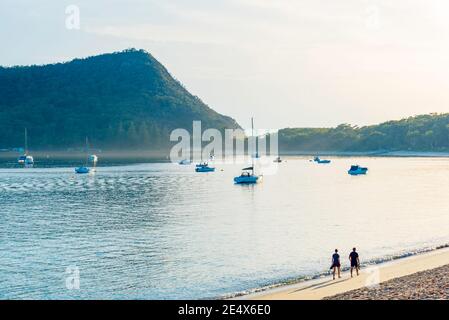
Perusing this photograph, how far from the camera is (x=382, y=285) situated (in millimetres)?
32438

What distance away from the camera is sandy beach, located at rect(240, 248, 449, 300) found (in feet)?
97.6

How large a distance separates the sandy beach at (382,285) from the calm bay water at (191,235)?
3.14 meters

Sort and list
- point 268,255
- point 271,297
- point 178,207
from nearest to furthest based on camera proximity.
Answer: point 271,297 → point 268,255 → point 178,207

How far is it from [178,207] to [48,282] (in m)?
42.2

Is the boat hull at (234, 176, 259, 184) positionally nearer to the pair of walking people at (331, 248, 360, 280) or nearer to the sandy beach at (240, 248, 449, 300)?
the sandy beach at (240, 248, 449, 300)

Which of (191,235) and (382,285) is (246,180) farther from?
(382,285)

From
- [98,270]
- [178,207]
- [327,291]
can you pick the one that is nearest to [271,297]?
[327,291]

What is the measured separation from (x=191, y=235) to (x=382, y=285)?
25.7 meters

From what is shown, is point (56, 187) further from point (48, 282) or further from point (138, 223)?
point (48, 282)

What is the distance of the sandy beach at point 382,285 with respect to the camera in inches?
1171

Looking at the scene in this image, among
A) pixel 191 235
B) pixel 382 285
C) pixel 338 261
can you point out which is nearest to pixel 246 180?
pixel 191 235

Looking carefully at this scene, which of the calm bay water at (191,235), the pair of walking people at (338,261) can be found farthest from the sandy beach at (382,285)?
the calm bay water at (191,235)

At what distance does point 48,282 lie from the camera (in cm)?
3725

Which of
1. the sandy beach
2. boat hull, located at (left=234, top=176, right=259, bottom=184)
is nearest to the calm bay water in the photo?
the sandy beach
